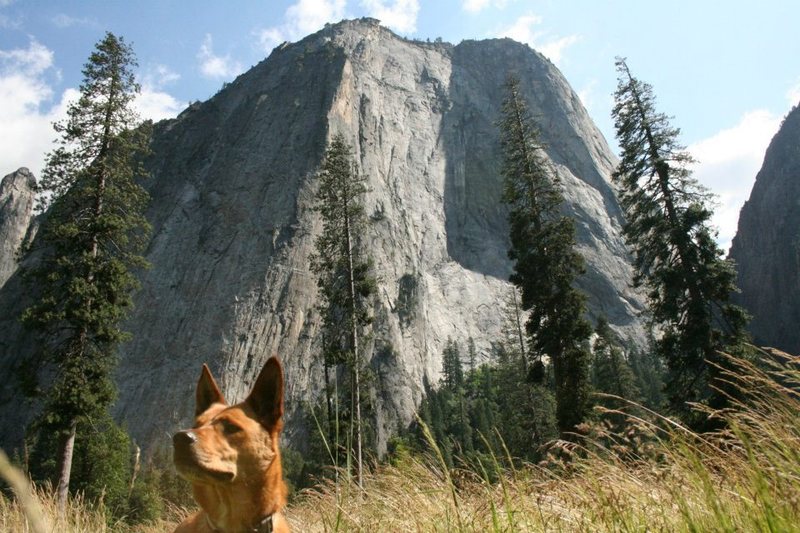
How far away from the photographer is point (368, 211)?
7412cm

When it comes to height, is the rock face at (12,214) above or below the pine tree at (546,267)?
above

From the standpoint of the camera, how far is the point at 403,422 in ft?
187

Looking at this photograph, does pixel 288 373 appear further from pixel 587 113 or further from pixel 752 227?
pixel 587 113

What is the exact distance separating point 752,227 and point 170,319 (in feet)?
318

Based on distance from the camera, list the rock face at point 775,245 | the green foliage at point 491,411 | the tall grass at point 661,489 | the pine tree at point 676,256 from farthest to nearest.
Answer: the rock face at point 775,245 < the green foliage at point 491,411 < the pine tree at point 676,256 < the tall grass at point 661,489

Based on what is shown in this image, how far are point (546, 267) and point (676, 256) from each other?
4.75m

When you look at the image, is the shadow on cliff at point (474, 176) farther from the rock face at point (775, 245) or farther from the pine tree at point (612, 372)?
the pine tree at point (612, 372)

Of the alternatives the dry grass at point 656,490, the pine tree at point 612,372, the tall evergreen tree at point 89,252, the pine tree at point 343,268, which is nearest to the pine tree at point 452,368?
the pine tree at point 612,372

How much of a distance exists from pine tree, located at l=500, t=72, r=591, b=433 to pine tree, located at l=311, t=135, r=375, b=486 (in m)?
7.07

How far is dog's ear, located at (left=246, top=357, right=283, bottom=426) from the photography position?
2.44 metres

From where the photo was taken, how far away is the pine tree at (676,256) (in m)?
18.0

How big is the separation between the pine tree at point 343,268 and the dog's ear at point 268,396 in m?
19.3

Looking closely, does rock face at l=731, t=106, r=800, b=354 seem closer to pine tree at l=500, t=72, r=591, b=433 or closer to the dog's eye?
pine tree at l=500, t=72, r=591, b=433

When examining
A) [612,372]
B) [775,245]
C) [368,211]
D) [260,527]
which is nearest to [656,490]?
[260,527]
